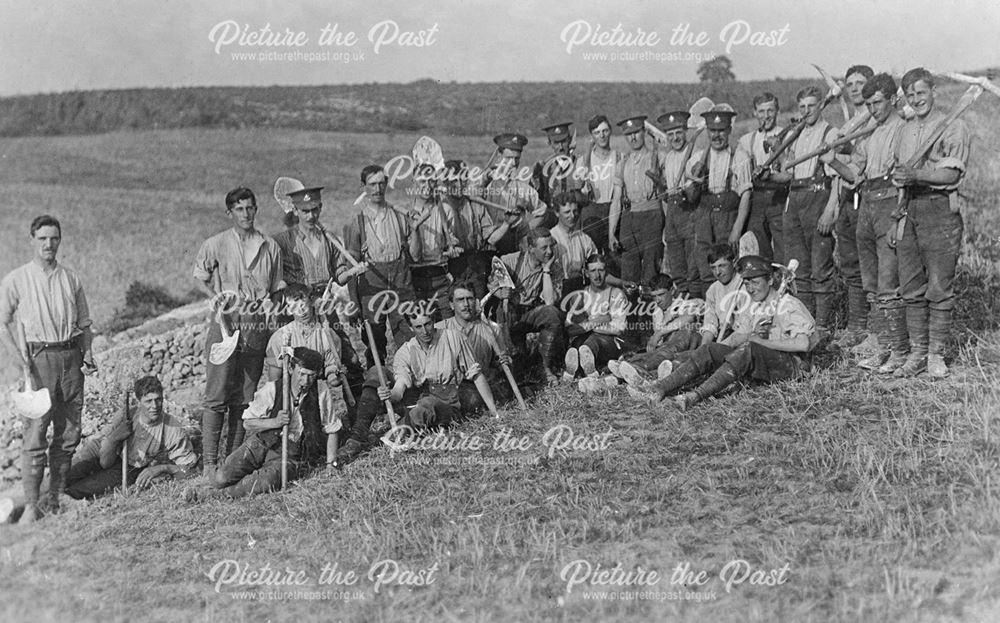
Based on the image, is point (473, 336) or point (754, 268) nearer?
point (754, 268)

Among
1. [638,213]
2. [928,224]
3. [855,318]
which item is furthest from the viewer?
[638,213]

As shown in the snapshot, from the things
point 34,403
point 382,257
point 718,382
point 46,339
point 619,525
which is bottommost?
point 619,525

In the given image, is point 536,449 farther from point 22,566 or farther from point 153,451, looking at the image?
point 22,566

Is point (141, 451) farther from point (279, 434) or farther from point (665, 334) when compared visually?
→ point (665, 334)

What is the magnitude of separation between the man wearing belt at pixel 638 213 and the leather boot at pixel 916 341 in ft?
10.6

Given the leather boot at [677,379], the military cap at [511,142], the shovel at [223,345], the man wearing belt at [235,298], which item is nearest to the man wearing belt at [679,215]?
the military cap at [511,142]

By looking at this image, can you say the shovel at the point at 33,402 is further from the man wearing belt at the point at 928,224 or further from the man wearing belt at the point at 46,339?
the man wearing belt at the point at 928,224

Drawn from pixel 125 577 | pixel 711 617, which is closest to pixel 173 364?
pixel 125 577

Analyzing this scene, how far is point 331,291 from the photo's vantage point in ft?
33.8

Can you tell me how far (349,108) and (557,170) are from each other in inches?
1283

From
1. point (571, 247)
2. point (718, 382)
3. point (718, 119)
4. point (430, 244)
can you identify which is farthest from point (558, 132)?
point (718, 382)

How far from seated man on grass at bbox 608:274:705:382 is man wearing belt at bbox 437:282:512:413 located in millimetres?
1251

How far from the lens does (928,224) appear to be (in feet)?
29.9

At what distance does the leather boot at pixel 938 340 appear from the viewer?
30.5 ft
